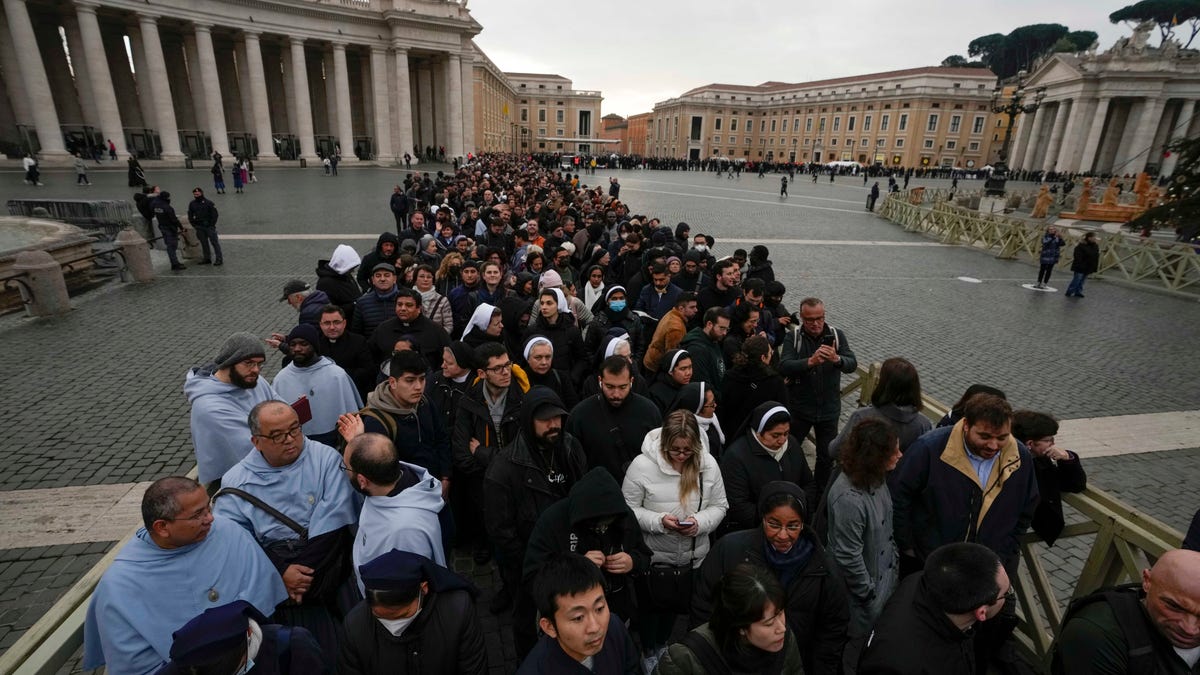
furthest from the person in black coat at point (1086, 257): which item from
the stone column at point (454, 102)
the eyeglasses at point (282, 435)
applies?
the stone column at point (454, 102)

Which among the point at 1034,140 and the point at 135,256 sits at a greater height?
the point at 1034,140

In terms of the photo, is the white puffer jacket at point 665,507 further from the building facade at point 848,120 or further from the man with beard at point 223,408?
the building facade at point 848,120

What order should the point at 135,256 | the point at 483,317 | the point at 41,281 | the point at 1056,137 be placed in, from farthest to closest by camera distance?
the point at 1056,137
the point at 135,256
the point at 41,281
the point at 483,317

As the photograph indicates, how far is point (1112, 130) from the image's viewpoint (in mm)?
61531

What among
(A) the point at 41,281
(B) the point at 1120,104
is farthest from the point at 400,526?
(B) the point at 1120,104

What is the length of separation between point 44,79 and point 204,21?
11126 mm

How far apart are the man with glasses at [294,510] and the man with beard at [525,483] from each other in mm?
747

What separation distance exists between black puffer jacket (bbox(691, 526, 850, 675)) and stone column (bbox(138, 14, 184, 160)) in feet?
153

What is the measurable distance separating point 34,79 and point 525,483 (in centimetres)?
4477

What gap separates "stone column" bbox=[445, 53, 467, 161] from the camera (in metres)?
48.8

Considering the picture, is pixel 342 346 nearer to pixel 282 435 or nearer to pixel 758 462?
pixel 282 435

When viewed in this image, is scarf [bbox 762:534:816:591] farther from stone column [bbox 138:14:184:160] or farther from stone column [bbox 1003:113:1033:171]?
stone column [bbox 1003:113:1033:171]

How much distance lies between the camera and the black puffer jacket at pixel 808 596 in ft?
8.35

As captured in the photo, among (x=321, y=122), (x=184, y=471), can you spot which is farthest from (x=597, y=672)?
(x=321, y=122)
